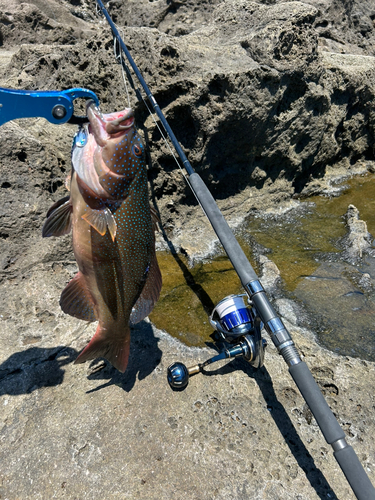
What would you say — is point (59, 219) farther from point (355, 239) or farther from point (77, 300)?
point (355, 239)

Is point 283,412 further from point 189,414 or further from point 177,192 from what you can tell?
point 177,192

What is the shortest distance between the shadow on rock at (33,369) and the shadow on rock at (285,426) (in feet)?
3.62

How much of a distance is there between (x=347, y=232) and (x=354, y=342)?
6.93 feet

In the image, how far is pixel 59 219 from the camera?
1852 millimetres

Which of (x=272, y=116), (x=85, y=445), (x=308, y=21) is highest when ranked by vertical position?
(x=308, y=21)

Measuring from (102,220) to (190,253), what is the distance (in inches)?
91.7

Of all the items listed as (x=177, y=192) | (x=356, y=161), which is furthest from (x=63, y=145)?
(x=356, y=161)

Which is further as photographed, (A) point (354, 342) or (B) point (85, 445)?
(A) point (354, 342)

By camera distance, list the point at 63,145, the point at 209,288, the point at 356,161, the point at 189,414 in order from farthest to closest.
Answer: the point at 356,161, the point at 63,145, the point at 209,288, the point at 189,414

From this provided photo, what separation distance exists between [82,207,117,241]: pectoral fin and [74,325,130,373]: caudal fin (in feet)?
2.26

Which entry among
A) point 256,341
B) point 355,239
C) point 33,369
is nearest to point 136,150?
point 256,341

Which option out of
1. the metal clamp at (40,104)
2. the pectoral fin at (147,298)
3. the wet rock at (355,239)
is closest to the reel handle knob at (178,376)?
the pectoral fin at (147,298)

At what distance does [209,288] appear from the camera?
11.3 ft

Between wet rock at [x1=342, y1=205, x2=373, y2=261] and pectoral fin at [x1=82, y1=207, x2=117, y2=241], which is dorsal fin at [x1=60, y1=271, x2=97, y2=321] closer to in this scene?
pectoral fin at [x1=82, y1=207, x2=117, y2=241]
